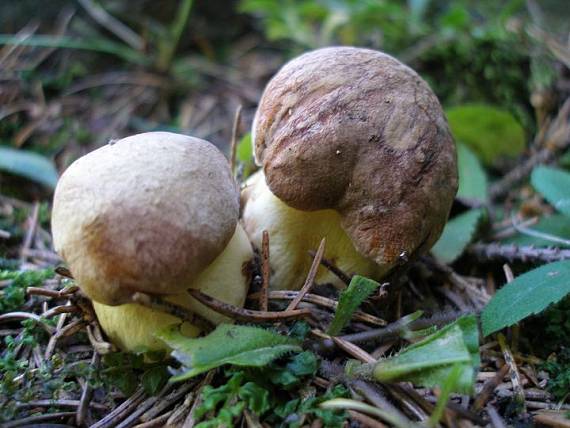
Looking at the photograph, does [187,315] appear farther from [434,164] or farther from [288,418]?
[434,164]

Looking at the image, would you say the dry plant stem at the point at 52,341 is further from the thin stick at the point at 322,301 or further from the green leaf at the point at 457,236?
the green leaf at the point at 457,236

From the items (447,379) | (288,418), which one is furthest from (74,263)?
(447,379)

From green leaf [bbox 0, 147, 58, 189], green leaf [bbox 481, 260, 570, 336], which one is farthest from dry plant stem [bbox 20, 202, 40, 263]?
green leaf [bbox 481, 260, 570, 336]

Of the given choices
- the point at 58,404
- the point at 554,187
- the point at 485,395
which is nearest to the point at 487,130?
the point at 554,187

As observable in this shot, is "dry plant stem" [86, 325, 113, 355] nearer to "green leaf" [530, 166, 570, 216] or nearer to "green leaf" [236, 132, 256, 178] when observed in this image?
"green leaf" [236, 132, 256, 178]

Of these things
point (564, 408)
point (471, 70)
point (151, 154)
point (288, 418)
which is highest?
point (151, 154)

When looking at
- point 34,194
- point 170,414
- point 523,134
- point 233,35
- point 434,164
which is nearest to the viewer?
point 170,414

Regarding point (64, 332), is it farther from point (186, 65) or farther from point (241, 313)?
point (186, 65)
